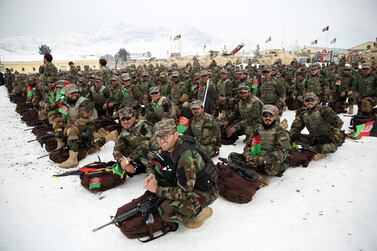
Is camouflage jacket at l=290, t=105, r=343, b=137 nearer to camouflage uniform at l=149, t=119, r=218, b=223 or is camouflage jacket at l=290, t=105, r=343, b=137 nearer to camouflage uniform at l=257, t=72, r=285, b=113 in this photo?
camouflage uniform at l=257, t=72, r=285, b=113

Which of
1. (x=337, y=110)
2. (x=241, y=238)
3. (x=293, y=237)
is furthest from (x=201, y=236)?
(x=337, y=110)

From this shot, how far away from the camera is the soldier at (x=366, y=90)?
7066 millimetres

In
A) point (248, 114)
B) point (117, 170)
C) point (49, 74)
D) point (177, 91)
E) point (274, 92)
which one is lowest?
point (117, 170)

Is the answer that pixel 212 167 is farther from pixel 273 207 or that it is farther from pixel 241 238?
pixel 273 207

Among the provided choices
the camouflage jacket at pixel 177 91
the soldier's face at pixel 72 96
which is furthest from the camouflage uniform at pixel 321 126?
the soldier's face at pixel 72 96

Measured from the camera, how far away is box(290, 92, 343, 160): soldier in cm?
492

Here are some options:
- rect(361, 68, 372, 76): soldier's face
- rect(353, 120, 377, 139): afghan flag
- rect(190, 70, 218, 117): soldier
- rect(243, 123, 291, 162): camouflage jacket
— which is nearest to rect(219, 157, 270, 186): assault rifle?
rect(243, 123, 291, 162): camouflage jacket

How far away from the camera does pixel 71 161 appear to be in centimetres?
529

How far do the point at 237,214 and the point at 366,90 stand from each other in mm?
6860

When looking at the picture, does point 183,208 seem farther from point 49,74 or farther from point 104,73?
point 104,73

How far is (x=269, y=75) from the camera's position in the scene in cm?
742

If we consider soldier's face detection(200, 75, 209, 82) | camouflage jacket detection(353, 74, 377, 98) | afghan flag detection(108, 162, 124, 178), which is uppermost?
soldier's face detection(200, 75, 209, 82)

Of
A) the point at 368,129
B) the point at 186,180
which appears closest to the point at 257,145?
the point at 186,180

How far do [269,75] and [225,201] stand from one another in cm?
511
